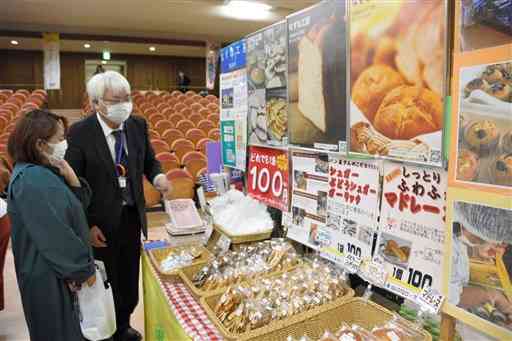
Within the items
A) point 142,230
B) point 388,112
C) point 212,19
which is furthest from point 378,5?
point 212,19

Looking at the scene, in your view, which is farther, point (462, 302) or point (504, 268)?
point (462, 302)

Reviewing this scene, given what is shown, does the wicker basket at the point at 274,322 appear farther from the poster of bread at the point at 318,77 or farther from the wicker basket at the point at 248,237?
the poster of bread at the point at 318,77

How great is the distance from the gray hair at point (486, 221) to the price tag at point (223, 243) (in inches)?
49.5

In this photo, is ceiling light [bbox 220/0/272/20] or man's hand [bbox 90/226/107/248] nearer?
man's hand [bbox 90/226/107/248]

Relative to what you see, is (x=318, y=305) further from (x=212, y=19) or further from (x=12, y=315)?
(x=212, y=19)

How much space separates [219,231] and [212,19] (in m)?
10.8

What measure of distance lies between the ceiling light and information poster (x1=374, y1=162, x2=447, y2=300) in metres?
9.18

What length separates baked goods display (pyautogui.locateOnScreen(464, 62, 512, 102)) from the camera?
37.1 inches

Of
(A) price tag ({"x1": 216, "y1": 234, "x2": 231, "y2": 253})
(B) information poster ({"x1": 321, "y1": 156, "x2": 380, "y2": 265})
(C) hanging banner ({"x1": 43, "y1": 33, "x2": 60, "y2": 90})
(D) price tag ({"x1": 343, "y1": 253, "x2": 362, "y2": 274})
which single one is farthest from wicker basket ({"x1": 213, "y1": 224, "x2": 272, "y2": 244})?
(C) hanging banner ({"x1": 43, "y1": 33, "x2": 60, "y2": 90})

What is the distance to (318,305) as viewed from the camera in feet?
5.02

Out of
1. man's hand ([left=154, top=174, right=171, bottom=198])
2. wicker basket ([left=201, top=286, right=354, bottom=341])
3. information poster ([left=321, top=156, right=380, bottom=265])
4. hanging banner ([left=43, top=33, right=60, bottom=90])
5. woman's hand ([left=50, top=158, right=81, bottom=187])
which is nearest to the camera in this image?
wicker basket ([left=201, top=286, right=354, bottom=341])

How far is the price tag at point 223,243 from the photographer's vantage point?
210cm

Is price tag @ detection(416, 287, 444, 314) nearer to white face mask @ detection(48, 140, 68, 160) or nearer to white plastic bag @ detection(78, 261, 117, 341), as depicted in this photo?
white plastic bag @ detection(78, 261, 117, 341)

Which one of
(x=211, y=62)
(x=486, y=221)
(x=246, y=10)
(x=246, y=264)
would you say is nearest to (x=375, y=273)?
(x=486, y=221)
